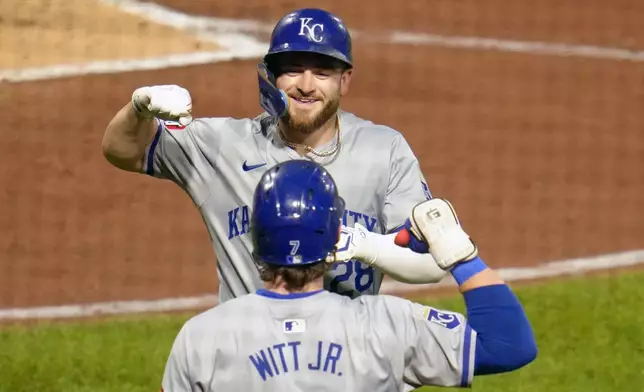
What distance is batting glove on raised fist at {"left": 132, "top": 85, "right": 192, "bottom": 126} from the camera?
436 cm

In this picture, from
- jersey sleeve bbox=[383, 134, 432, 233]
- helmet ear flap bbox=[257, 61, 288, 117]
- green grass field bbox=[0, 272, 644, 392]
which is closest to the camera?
helmet ear flap bbox=[257, 61, 288, 117]

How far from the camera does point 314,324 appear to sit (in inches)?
133

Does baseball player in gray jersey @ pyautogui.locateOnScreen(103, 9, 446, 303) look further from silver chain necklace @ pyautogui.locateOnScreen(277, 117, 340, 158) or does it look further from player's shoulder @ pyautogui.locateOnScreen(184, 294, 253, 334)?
player's shoulder @ pyautogui.locateOnScreen(184, 294, 253, 334)

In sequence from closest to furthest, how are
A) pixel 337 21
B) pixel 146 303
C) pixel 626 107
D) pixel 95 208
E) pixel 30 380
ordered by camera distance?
pixel 337 21, pixel 30 380, pixel 146 303, pixel 95 208, pixel 626 107

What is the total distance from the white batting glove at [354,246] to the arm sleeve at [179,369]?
0.67 m

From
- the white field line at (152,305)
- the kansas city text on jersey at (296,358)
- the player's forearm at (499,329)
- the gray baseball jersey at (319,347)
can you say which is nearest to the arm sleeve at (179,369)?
the gray baseball jersey at (319,347)

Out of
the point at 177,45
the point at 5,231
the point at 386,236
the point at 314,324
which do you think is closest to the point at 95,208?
the point at 5,231

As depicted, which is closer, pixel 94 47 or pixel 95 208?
pixel 95 208

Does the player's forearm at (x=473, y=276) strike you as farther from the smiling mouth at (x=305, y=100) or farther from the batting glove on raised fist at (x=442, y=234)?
the smiling mouth at (x=305, y=100)

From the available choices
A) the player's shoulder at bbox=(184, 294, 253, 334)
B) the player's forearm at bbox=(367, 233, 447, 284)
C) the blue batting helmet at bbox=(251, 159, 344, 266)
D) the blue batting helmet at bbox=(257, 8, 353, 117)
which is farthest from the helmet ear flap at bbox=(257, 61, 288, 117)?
the player's shoulder at bbox=(184, 294, 253, 334)

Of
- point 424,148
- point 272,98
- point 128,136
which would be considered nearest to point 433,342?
point 272,98

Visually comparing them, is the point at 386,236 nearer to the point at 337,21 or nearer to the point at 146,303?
the point at 337,21

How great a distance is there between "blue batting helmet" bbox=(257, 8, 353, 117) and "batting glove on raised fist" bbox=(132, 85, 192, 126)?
11.2 inches

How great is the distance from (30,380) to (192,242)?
1890 mm
